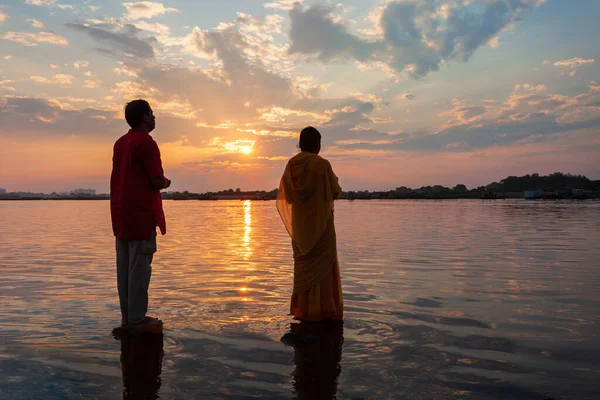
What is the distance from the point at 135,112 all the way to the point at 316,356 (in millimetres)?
3186

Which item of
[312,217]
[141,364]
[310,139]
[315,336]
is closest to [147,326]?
[141,364]

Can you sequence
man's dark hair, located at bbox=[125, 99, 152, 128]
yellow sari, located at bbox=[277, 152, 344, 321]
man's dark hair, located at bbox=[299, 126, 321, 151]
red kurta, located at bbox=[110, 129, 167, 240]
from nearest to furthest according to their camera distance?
red kurta, located at bbox=[110, 129, 167, 240]
man's dark hair, located at bbox=[125, 99, 152, 128]
yellow sari, located at bbox=[277, 152, 344, 321]
man's dark hair, located at bbox=[299, 126, 321, 151]

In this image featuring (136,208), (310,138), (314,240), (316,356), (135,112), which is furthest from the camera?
(310,138)

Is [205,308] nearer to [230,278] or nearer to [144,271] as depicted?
[144,271]

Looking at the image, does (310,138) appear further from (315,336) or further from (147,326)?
(147,326)

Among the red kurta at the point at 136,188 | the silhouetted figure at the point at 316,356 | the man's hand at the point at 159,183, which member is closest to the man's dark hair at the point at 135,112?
the red kurta at the point at 136,188

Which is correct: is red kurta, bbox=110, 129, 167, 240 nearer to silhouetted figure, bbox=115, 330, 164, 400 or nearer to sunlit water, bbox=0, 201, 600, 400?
silhouetted figure, bbox=115, 330, 164, 400

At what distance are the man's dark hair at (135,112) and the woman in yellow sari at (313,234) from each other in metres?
1.83

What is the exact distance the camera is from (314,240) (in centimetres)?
578

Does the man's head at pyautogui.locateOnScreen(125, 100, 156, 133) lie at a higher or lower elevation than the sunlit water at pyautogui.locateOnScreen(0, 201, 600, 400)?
higher

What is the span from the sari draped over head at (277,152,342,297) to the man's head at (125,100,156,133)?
1.78 m

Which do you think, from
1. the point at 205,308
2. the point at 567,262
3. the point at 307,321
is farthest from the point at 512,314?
the point at 567,262

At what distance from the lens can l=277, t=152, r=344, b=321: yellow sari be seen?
5734mm

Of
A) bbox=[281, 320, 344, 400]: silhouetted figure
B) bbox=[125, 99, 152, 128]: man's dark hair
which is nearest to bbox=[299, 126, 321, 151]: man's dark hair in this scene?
bbox=[125, 99, 152, 128]: man's dark hair
